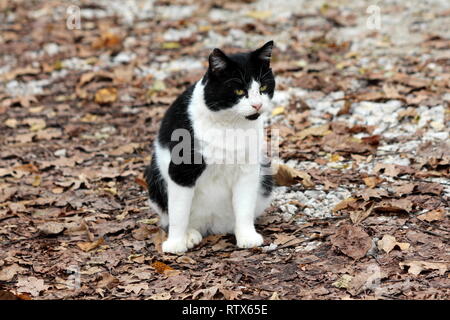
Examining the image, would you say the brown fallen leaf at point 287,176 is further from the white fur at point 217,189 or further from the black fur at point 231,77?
the black fur at point 231,77

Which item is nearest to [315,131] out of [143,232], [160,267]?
[143,232]

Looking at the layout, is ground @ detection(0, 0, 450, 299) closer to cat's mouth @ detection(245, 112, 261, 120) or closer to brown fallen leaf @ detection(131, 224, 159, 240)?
brown fallen leaf @ detection(131, 224, 159, 240)

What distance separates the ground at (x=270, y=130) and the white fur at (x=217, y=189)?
12cm

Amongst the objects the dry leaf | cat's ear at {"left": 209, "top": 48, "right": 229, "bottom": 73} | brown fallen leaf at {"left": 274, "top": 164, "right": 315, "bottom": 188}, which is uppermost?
cat's ear at {"left": 209, "top": 48, "right": 229, "bottom": 73}

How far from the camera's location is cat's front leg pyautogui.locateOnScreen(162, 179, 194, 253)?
4223mm

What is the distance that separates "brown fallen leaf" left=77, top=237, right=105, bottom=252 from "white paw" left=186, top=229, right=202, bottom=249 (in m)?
0.66

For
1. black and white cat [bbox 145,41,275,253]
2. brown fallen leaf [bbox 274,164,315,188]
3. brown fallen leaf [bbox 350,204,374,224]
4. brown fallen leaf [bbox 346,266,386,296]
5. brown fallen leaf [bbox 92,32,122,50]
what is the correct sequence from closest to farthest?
brown fallen leaf [bbox 346,266,386,296] < black and white cat [bbox 145,41,275,253] < brown fallen leaf [bbox 350,204,374,224] < brown fallen leaf [bbox 274,164,315,188] < brown fallen leaf [bbox 92,32,122,50]

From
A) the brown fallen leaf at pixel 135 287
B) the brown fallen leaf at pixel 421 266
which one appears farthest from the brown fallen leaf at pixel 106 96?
the brown fallen leaf at pixel 421 266

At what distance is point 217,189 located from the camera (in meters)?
4.38

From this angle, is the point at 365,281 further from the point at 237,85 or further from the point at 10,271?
the point at 10,271

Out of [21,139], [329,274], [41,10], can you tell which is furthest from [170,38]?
[329,274]

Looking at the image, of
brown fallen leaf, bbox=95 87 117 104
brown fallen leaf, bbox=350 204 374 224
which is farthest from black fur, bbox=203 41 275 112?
brown fallen leaf, bbox=95 87 117 104
